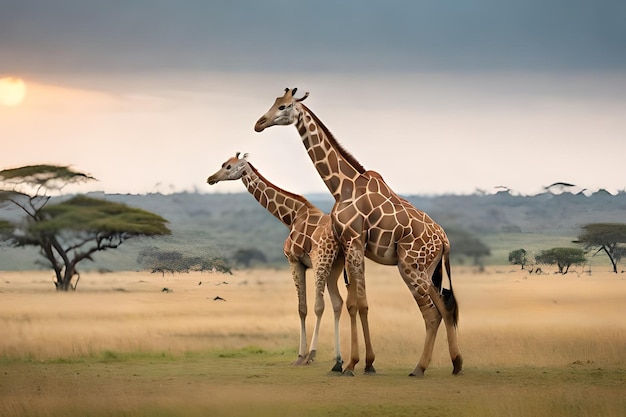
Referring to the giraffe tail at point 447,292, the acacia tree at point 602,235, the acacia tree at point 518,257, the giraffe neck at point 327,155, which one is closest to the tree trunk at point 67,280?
the acacia tree at point 518,257

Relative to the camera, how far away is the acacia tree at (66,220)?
137ft

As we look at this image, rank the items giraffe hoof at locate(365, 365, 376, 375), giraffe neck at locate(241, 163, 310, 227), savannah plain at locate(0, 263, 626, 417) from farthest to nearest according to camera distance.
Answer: giraffe neck at locate(241, 163, 310, 227) → giraffe hoof at locate(365, 365, 376, 375) → savannah plain at locate(0, 263, 626, 417)

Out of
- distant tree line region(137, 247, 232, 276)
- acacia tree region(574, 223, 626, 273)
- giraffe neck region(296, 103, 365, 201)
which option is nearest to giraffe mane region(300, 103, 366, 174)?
giraffe neck region(296, 103, 365, 201)

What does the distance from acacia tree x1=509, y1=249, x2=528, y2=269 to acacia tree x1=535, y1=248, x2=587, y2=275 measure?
0.79 m

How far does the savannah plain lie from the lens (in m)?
18.1

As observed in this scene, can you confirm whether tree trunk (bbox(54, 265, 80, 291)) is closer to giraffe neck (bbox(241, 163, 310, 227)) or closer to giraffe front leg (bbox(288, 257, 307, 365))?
giraffe neck (bbox(241, 163, 310, 227))

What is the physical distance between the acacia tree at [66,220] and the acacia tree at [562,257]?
1240cm

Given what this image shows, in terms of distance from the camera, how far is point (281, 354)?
25.0 meters

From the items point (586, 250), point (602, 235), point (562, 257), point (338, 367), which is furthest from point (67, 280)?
point (338, 367)

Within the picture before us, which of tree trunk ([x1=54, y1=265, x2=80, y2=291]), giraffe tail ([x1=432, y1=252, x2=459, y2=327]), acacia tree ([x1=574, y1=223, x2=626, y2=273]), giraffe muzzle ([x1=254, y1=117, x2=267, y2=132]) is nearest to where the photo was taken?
giraffe tail ([x1=432, y1=252, x2=459, y2=327])

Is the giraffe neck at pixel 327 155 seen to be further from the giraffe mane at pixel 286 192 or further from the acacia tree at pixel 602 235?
the acacia tree at pixel 602 235

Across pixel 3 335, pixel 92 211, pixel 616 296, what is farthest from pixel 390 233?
pixel 92 211

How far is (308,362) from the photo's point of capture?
22328 millimetres

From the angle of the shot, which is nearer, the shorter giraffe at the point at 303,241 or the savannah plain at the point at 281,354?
the savannah plain at the point at 281,354
